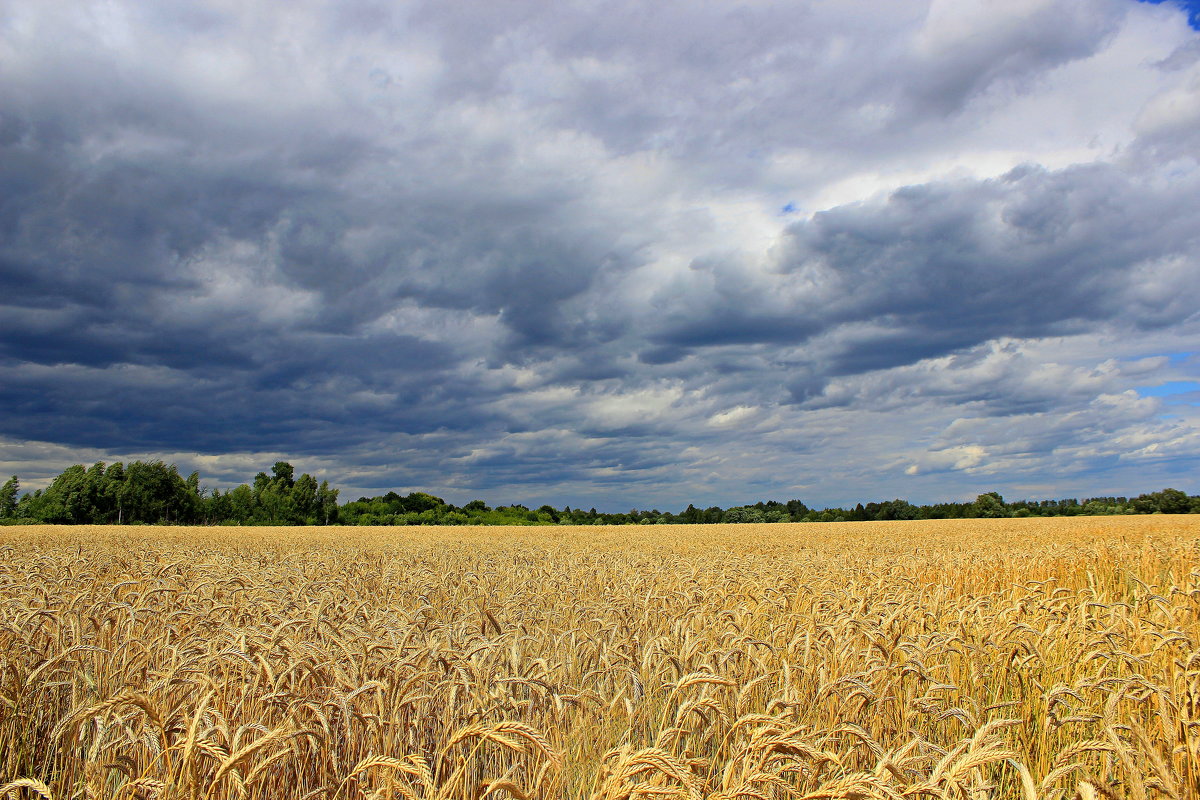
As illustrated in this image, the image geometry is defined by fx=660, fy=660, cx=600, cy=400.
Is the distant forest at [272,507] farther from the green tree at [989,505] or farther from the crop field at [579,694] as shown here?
the crop field at [579,694]

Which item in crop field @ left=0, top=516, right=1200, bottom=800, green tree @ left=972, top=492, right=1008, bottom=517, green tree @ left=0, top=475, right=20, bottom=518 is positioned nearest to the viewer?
crop field @ left=0, top=516, right=1200, bottom=800

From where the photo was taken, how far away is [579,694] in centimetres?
354

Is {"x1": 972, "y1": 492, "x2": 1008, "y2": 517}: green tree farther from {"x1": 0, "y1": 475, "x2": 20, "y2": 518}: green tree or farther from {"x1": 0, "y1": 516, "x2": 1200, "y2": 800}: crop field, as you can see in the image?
{"x1": 0, "y1": 475, "x2": 20, "y2": 518}: green tree

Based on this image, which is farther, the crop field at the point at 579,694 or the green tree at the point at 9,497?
the green tree at the point at 9,497

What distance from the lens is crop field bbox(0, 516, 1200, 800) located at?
A: 264 cm

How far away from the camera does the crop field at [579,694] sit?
8.68 feet

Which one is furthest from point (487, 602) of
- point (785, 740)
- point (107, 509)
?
point (107, 509)

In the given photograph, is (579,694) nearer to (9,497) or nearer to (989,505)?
(989,505)

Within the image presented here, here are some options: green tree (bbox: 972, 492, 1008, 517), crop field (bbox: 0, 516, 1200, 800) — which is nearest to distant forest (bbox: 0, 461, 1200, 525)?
green tree (bbox: 972, 492, 1008, 517)

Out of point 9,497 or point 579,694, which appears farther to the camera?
point 9,497

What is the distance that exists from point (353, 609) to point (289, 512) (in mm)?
97627

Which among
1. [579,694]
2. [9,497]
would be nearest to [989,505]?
[579,694]

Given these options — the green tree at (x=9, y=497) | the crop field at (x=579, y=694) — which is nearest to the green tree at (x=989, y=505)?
the crop field at (x=579, y=694)

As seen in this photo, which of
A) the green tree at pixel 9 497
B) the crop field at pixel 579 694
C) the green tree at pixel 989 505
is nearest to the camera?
the crop field at pixel 579 694
